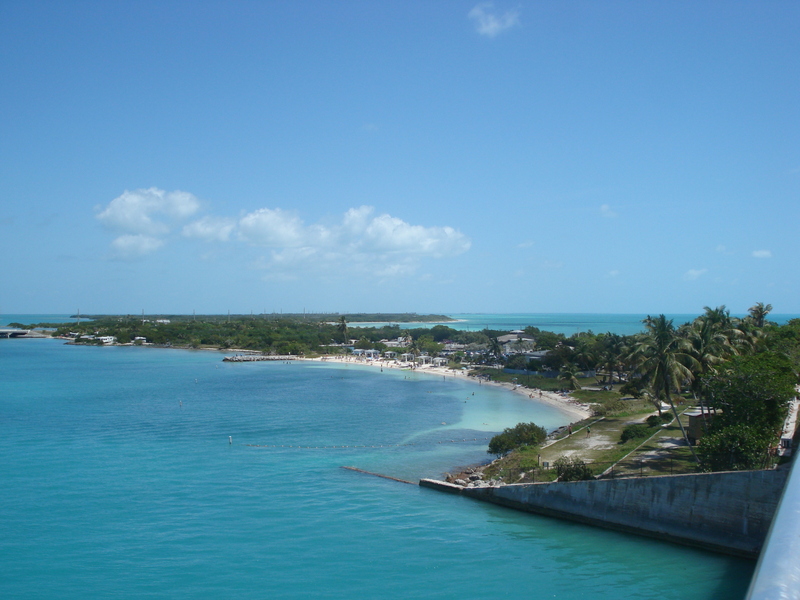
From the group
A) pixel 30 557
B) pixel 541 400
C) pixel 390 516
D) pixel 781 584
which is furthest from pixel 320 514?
pixel 541 400

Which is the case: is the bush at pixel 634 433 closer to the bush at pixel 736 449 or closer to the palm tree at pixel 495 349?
the bush at pixel 736 449

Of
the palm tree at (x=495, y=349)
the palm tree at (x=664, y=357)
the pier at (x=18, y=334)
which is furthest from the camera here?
the pier at (x=18, y=334)

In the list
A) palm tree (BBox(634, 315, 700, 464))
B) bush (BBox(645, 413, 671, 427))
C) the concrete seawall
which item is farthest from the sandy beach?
the concrete seawall

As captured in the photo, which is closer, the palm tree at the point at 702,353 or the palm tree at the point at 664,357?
the palm tree at the point at 664,357

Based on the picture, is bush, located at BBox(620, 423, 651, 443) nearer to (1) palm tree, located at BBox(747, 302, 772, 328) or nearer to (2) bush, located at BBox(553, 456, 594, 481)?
(2) bush, located at BBox(553, 456, 594, 481)

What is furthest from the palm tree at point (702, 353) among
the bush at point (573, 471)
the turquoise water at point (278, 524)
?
the turquoise water at point (278, 524)

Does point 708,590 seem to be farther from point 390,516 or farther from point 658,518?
point 390,516

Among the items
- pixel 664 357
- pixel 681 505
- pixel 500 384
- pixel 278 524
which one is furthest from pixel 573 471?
pixel 500 384
